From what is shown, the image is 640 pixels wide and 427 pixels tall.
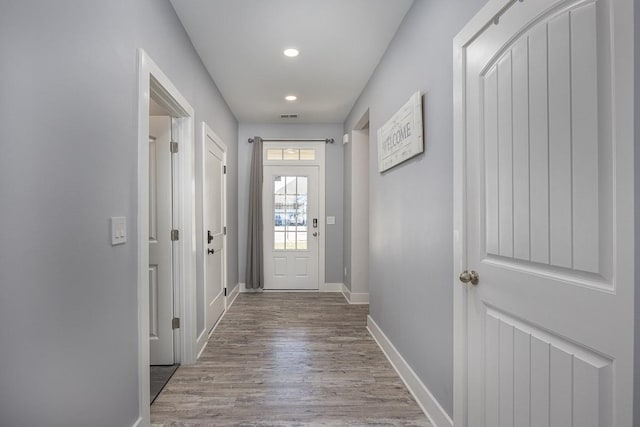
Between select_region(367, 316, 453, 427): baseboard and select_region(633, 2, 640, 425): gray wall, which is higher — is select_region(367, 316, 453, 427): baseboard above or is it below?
below

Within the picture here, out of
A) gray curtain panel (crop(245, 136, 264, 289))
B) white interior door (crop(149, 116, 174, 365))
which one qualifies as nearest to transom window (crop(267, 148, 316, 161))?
gray curtain panel (crop(245, 136, 264, 289))

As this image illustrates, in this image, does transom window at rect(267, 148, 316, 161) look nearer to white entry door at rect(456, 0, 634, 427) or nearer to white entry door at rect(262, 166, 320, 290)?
white entry door at rect(262, 166, 320, 290)

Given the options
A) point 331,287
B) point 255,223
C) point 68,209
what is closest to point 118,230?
point 68,209

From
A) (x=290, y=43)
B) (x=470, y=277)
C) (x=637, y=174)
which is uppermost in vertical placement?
(x=290, y=43)

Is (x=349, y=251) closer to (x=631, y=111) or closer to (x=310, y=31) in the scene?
(x=310, y=31)

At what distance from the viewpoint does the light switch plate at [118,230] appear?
151cm

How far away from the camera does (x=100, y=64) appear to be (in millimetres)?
1405

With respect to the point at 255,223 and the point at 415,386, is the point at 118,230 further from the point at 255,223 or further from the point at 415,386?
the point at 255,223

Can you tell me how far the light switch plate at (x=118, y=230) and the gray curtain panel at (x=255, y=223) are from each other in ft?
11.6

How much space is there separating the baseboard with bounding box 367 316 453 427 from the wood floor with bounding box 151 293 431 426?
45 millimetres

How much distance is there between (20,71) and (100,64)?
46 cm

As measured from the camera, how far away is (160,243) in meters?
2.63

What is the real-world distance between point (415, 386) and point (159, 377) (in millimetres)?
1785

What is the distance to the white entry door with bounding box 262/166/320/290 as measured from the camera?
528 cm
